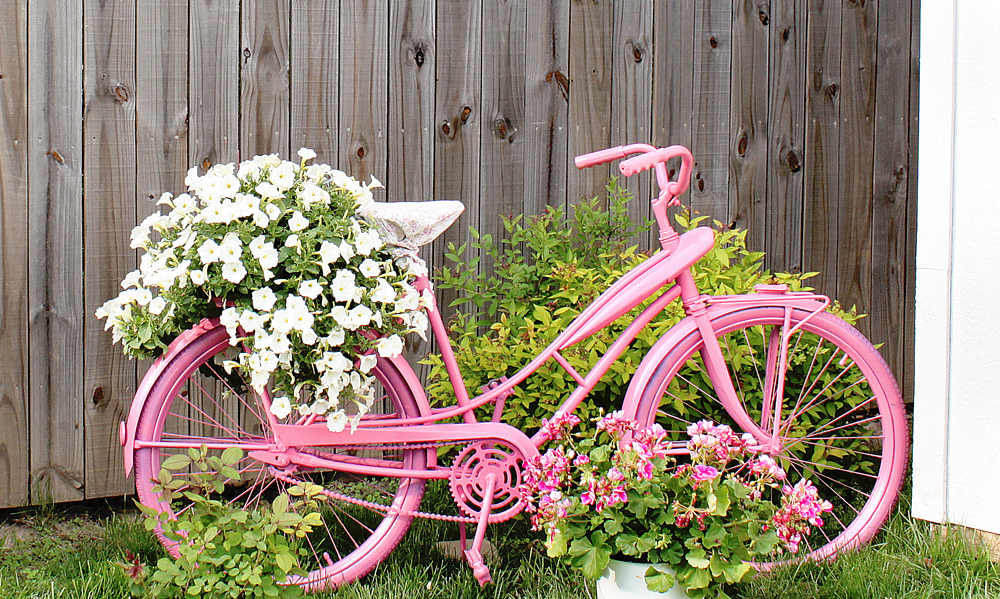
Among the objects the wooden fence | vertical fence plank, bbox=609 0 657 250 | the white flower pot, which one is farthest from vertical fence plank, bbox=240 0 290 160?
the white flower pot

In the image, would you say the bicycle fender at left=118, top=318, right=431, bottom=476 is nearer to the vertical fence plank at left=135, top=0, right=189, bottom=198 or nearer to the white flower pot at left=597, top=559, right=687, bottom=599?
the vertical fence plank at left=135, top=0, right=189, bottom=198

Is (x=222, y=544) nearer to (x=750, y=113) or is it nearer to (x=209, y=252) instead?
(x=209, y=252)

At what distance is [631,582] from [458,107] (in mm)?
1783

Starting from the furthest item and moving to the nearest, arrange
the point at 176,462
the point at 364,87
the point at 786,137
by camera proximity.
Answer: the point at 786,137 < the point at 364,87 < the point at 176,462

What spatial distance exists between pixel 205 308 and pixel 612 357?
1075 millimetres

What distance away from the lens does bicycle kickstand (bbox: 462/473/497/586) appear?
217 cm

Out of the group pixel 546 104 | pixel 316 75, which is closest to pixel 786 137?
pixel 546 104

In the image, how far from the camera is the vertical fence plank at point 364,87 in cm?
288

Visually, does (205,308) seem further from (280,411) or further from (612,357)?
(612,357)

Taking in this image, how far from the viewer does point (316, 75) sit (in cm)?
284

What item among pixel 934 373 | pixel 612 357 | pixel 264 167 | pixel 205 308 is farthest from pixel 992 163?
pixel 205 308

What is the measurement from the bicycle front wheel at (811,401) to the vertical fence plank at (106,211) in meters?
1.67

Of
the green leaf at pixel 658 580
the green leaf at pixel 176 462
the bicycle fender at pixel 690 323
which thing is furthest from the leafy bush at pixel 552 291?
the green leaf at pixel 176 462

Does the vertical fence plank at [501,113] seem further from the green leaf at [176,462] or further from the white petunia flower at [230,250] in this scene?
the green leaf at [176,462]
